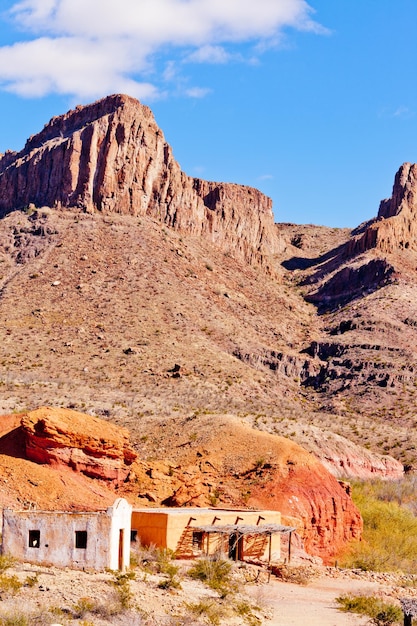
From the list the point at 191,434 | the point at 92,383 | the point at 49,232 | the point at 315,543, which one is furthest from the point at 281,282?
the point at 315,543

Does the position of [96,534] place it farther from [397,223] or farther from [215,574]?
[397,223]

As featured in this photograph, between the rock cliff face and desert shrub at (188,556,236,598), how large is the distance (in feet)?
243

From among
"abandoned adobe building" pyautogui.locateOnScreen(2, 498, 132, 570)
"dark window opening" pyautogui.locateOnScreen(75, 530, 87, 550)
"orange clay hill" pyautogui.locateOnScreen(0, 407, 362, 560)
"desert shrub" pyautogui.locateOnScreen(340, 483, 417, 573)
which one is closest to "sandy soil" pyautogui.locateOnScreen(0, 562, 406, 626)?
"abandoned adobe building" pyautogui.locateOnScreen(2, 498, 132, 570)

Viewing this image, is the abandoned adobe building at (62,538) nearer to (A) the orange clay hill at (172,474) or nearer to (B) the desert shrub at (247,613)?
(B) the desert shrub at (247,613)

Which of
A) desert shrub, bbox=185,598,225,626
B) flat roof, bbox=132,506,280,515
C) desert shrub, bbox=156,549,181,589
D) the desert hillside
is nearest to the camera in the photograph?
desert shrub, bbox=185,598,225,626

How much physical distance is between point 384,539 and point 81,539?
20.5 metres

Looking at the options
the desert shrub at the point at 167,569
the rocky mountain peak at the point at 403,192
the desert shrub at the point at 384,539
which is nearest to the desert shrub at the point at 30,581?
the desert shrub at the point at 167,569

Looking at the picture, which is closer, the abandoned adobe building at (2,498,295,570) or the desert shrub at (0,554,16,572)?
the desert shrub at (0,554,16,572)

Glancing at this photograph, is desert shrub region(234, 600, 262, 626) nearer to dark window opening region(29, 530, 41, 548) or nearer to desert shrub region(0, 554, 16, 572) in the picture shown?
dark window opening region(29, 530, 41, 548)

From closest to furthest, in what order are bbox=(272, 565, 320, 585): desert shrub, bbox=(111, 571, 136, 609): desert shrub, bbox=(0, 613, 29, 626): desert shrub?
bbox=(0, 613, 29, 626): desert shrub < bbox=(111, 571, 136, 609): desert shrub < bbox=(272, 565, 320, 585): desert shrub

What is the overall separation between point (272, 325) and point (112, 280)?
17570 mm

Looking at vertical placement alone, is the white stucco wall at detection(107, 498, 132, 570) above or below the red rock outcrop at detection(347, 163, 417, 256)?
below

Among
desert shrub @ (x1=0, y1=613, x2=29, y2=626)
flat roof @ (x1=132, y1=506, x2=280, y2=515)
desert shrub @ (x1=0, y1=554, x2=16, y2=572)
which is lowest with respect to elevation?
desert shrub @ (x1=0, y1=613, x2=29, y2=626)

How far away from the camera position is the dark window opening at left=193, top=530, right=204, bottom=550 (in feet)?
126
